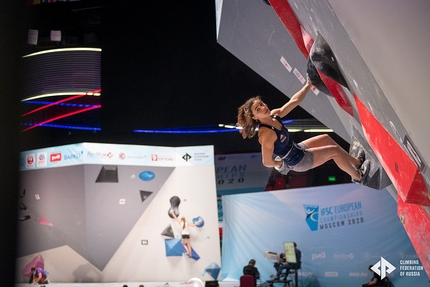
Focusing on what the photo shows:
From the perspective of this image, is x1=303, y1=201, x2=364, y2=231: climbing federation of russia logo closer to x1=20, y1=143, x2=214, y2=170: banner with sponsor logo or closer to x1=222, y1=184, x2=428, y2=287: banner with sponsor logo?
x1=222, y1=184, x2=428, y2=287: banner with sponsor logo

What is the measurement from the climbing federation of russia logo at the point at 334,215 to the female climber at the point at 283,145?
12.1 ft

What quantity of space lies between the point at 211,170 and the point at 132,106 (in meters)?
2.06

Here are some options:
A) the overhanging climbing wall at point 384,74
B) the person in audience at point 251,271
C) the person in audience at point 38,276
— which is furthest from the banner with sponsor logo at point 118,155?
the overhanging climbing wall at point 384,74

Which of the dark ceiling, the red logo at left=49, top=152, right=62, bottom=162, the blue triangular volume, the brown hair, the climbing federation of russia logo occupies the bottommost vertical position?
the blue triangular volume

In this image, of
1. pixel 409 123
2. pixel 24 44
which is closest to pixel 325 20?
pixel 409 123

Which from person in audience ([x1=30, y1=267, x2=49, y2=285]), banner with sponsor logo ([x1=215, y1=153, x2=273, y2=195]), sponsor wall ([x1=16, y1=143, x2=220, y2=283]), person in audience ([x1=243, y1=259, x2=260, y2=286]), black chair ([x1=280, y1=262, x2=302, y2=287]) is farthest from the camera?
banner with sponsor logo ([x1=215, y1=153, x2=273, y2=195])

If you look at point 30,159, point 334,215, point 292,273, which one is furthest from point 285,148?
point 30,159

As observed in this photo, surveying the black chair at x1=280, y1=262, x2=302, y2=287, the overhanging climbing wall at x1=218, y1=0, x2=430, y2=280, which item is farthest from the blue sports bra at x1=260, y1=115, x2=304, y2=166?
the black chair at x1=280, y1=262, x2=302, y2=287

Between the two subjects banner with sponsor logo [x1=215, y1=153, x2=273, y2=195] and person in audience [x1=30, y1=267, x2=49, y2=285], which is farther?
banner with sponsor logo [x1=215, y1=153, x2=273, y2=195]

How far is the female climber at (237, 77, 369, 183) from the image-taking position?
347 centimetres

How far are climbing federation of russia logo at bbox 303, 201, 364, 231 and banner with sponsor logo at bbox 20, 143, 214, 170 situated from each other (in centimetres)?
234

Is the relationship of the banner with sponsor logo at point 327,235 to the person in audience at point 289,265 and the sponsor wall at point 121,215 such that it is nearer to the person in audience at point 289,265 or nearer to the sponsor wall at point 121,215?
the person in audience at point 289,265

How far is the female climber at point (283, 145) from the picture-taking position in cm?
347

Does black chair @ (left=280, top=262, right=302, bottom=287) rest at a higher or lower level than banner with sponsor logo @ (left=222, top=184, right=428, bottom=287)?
lower
